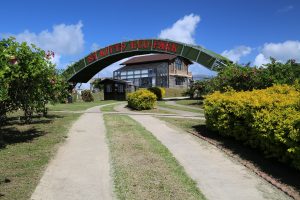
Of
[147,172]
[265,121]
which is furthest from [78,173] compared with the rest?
[265,121]

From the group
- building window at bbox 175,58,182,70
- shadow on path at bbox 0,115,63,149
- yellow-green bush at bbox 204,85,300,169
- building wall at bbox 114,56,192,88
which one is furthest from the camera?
building window at bbox 175,58,182,70

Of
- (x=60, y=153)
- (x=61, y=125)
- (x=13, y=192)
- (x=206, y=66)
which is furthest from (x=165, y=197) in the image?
(x=206, y=66)

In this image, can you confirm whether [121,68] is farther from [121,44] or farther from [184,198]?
[184,198]

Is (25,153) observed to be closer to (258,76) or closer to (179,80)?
(258,76)

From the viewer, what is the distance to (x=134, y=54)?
1483 inches

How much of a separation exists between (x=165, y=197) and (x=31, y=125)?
1109 centimetres

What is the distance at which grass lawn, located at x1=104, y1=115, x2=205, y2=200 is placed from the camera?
265 inches

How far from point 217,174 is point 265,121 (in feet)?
5.75

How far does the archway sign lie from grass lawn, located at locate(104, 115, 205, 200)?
14.7 meters

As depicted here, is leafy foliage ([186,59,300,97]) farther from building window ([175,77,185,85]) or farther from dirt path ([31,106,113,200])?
building window ([175,77,185,85])

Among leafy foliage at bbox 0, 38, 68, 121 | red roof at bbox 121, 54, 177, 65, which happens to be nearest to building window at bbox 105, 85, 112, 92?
red roof at bbox 121, 54, 177, 65

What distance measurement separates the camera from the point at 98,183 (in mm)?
7371

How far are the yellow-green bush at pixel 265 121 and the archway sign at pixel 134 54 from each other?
48.2 ft

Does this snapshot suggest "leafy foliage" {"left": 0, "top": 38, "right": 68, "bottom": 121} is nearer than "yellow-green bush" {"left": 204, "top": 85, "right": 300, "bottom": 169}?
No
